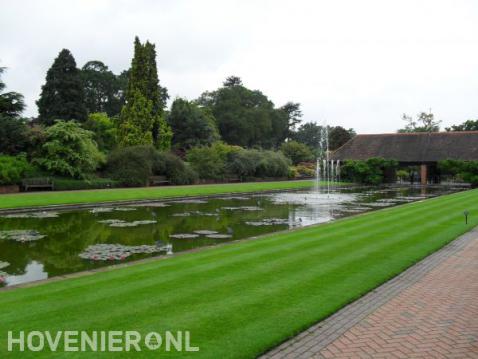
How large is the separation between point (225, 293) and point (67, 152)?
29.2 metres

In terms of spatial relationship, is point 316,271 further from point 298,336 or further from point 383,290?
point 298,336

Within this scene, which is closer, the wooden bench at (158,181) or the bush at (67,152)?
the bush at (67,152)

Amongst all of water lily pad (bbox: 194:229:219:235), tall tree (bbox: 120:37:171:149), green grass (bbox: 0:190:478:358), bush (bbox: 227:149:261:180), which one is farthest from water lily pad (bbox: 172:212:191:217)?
bush (bbox: 227:149:261:180)

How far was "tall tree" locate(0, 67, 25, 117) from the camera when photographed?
33719 mm

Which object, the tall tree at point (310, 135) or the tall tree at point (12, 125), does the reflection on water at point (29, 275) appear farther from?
the tall tree at point (310, 135)

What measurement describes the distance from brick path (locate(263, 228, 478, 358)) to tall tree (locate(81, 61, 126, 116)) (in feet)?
237

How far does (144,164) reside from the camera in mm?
36719

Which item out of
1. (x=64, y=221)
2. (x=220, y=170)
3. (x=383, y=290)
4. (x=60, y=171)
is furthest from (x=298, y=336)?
(x=220, y=170)

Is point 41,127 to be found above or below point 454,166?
above

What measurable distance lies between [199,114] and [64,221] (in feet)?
137

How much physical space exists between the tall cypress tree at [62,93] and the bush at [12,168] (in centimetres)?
1680

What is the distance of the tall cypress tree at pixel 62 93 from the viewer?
4631cm

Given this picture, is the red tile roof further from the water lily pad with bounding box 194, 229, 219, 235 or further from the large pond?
the water lily pad with bounding box 194, 229, 219, 235

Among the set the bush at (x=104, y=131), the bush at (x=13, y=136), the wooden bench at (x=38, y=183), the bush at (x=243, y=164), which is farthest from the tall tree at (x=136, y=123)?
the wooden bench at (x=38, y=183)
